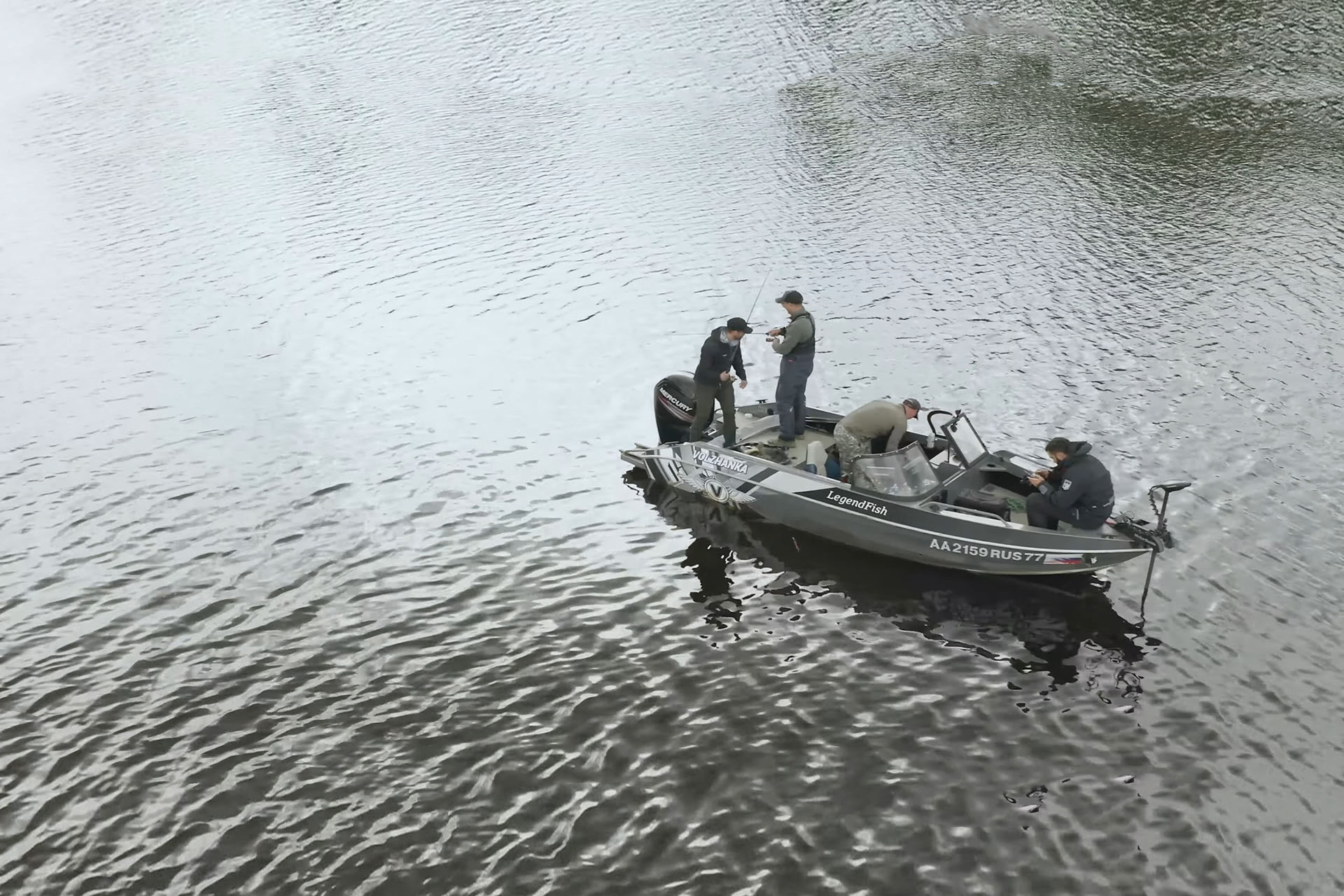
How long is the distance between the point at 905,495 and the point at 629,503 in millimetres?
5249

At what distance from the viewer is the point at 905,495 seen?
15.2 metres

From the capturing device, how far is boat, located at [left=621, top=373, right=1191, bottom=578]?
14203mm

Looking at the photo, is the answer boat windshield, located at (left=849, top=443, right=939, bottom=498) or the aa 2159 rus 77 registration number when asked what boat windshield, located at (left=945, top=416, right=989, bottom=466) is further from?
the aa 2159 rus 77 registration number

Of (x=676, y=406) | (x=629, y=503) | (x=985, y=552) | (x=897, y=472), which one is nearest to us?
(x=985, y=552)

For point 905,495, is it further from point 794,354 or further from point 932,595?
point 794,354

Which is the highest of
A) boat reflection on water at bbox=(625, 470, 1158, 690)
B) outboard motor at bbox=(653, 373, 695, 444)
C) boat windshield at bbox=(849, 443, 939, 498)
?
outboard motor at bbox=(653, 373, 695, 444)

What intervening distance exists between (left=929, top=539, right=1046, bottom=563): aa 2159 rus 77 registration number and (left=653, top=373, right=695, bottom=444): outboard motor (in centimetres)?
509

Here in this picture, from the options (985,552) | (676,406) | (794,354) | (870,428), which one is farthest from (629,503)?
(985,552)

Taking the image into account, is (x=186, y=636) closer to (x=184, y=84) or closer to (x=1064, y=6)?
(x=184, y=84)

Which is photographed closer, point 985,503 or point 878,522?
point 985,503

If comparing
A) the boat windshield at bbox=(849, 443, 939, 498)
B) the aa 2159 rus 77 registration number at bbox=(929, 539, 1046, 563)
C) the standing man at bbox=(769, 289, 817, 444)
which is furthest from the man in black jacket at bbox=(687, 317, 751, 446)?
the aa 2159 rus 77 registration number at bbox=(929, 539, 1046, 563)

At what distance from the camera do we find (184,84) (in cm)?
4853

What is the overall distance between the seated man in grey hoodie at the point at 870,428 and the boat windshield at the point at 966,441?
809 millimetres

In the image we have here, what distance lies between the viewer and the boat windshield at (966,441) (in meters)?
15.9
